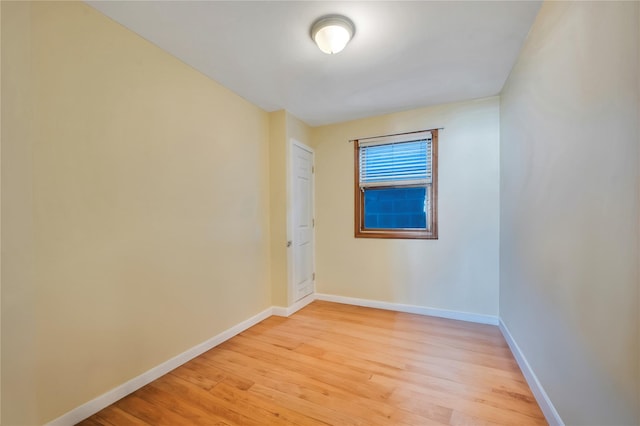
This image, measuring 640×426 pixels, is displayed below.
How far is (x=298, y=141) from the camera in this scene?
3449 millimetres

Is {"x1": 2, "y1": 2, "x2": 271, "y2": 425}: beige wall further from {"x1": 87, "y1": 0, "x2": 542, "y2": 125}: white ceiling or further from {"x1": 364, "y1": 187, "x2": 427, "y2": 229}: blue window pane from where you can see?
{"x1": 364, "y1": 187, "x2": 427, "y2": 229}: blue window pane

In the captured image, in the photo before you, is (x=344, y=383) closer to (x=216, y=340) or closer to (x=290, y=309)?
(x=216, y=340)

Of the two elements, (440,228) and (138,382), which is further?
(440,228)

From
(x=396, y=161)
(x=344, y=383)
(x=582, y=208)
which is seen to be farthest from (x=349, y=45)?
(x=344, y=383)

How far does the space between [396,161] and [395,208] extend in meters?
0.60

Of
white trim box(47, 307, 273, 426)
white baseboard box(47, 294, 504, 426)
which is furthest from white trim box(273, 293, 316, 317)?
white trim box(47, 307, 273, 426)

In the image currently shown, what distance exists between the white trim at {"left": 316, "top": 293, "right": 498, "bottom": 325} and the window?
0.87 m

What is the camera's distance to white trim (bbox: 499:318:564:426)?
1466 millimetres

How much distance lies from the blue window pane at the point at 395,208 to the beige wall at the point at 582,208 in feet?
4.20

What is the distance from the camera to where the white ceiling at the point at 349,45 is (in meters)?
1.64

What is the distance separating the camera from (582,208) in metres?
1.22

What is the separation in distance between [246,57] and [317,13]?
75cm

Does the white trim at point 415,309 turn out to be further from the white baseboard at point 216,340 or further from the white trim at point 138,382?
the white trim at point 138,382

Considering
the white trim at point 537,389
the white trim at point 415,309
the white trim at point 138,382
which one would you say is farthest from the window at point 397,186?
the white trim at point 138,382
